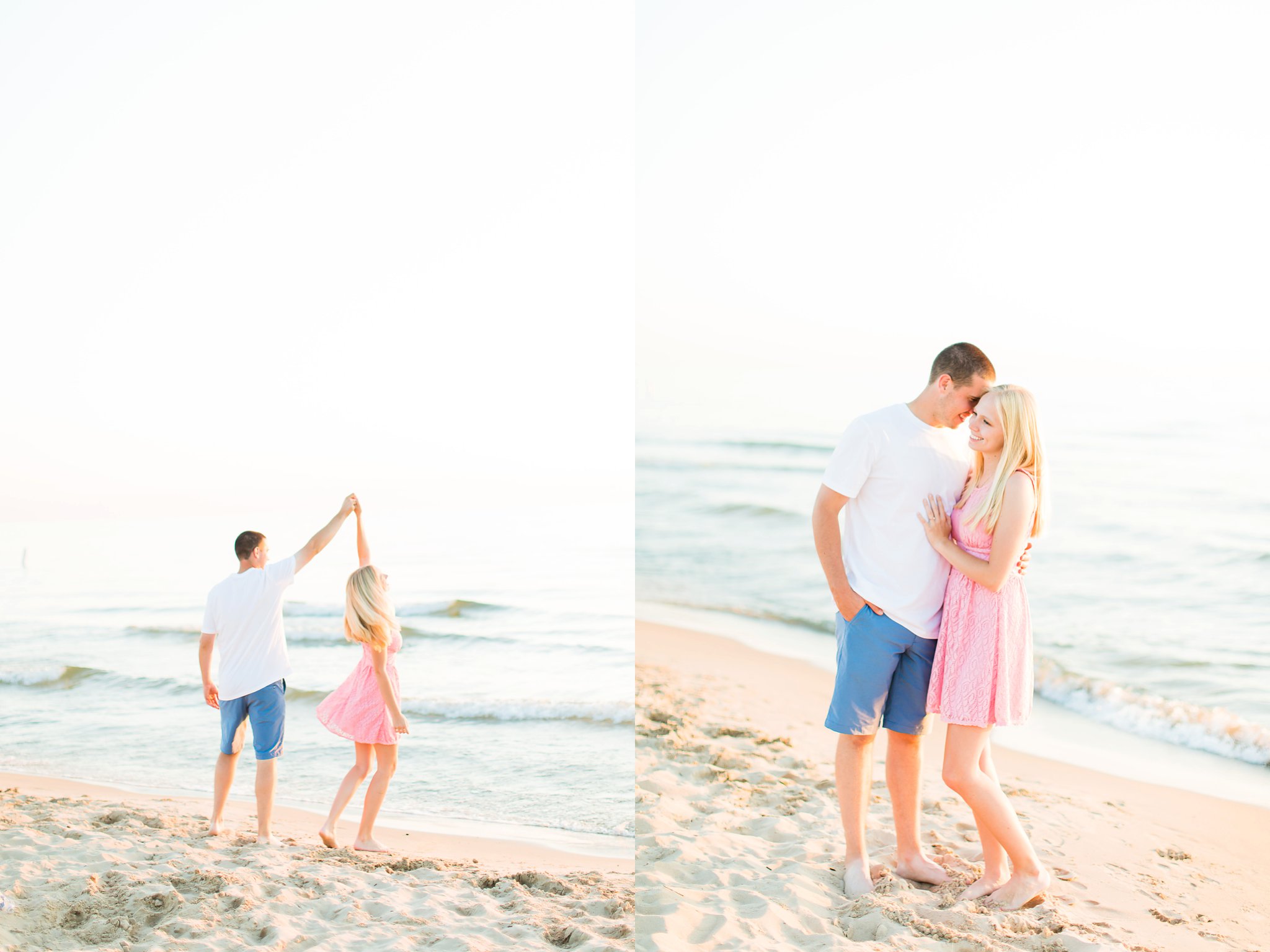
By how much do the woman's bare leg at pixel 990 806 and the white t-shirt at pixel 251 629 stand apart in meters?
2.26

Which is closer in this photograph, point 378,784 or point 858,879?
point 858,879

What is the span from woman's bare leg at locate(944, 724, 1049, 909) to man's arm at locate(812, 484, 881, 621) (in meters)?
0.39

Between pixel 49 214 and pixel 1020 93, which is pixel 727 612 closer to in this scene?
pixel 49 214

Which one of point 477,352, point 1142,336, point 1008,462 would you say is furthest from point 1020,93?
point 1008,462

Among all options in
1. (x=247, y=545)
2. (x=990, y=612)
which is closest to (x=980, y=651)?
(x=990, y=612)

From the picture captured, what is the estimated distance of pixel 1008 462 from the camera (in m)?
2.29

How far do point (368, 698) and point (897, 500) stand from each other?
1.93 metres

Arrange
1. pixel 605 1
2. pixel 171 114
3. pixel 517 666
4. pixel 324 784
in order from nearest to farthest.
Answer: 1. pixel 324 784
2. pixel 517 666
3. pixel 171 114
4. pixel 605 1

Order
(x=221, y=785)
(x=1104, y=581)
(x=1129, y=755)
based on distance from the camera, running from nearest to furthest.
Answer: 1. (x=221, y=785)
2. (x=1129, y=755)
3. (x=1104, y=581)

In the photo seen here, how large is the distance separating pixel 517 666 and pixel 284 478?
463 centimetres

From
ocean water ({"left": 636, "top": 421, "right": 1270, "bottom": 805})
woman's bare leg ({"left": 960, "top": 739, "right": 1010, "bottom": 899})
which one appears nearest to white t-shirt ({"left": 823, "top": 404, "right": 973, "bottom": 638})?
woman's bare leg ({"left": 960, "top": 739, "right": 1010, "bottom": 899})

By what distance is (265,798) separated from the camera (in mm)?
3451

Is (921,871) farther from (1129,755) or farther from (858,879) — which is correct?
(1129,755)

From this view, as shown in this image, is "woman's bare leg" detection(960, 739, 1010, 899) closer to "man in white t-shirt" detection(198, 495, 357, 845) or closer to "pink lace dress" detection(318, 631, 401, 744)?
"pink lace dress" detection(318, 631, 401, 744)
